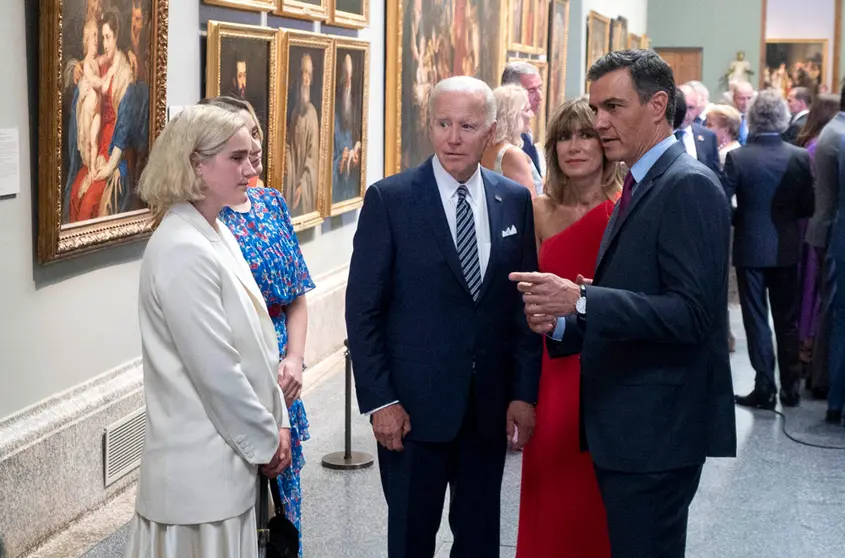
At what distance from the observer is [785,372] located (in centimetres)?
959

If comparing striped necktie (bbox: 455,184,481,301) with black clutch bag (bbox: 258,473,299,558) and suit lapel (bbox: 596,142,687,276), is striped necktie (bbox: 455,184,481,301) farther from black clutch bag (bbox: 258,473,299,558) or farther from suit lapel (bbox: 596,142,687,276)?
black clutch bag (bbox: 258,473,299,558)

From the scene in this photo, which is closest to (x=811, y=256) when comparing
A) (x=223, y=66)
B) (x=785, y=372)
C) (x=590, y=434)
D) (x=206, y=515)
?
(x=785, y=372)

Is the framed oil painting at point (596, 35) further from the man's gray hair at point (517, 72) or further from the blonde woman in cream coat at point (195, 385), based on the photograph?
the blonde woman in cream coat at point (195, 385)

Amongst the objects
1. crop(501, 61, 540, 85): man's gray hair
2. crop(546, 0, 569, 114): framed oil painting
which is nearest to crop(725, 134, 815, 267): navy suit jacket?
crop(501, 61, 540, 85): man's gray hair

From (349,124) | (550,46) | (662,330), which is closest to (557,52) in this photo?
(550,46)

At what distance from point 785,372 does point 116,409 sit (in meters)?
5.67

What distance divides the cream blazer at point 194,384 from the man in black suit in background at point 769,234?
647cm

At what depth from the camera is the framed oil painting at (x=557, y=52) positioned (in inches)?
734

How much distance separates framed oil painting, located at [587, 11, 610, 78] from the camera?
22.1 m

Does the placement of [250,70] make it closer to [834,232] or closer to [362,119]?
[362,119]

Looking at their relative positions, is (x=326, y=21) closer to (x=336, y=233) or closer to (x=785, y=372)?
(x=336, y=233)

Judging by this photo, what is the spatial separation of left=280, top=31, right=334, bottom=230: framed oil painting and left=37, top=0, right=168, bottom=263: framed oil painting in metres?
1.98

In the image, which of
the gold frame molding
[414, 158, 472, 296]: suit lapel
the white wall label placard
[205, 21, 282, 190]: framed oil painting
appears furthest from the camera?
the gold frame molding

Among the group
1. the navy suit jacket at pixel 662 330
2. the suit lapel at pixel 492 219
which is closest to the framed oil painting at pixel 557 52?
the suit lapel at pixel 492 219
